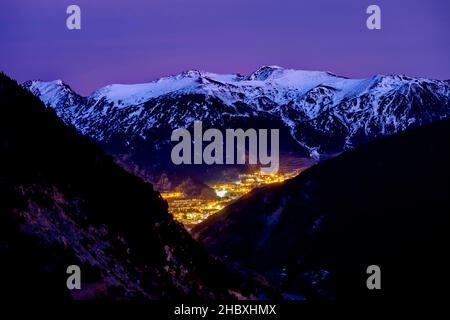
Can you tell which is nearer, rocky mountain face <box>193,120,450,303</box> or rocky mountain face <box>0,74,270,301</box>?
rocky mountain face <box>0,74,270,301</box>

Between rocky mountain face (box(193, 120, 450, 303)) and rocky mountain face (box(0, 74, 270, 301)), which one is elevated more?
rocky mountain face (box(0, 74, 270, 301))

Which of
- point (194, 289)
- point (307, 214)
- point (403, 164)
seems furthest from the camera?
point (403, 164)

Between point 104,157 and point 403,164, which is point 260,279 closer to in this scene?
point 104,157

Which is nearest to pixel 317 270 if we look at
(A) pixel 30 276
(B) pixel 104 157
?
(B) pixel 104 157

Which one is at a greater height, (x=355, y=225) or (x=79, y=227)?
(x=79, y=227)

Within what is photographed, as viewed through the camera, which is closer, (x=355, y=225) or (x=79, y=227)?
(x=79, y=227)
